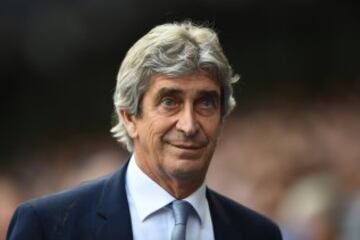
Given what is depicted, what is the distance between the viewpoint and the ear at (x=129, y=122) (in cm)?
306

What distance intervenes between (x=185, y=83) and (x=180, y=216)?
0.46 metres

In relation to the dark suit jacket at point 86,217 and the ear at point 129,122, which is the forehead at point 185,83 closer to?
the ear at point 129,122

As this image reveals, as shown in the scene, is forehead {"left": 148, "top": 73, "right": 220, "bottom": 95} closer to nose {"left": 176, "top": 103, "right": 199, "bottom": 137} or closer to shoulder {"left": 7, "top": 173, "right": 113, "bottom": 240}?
nose {"left": 176, "top": 103, "right": 199, "bottom": 137}

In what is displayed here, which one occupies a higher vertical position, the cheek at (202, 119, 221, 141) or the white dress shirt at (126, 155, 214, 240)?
the cheek at (202, 119, 221, 141)

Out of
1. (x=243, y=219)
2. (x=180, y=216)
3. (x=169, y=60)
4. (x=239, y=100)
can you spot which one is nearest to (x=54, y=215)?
(x=180, y=216)

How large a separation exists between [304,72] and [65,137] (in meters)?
1.63

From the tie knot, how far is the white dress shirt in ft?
0.06

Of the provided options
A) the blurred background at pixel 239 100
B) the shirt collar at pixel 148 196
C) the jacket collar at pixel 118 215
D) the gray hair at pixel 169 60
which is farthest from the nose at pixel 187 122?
the blurred background at pixel 239 100

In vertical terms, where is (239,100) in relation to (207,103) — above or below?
below

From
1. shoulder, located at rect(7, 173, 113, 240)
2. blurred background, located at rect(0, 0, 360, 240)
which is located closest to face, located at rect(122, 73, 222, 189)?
shoulder, located at rect(7, 173, 113, 240)

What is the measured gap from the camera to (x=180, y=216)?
9.70ft

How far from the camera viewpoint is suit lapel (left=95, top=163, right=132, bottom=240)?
2.91 m

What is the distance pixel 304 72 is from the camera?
18.2 ft

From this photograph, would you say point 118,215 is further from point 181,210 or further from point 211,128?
point 211,128
